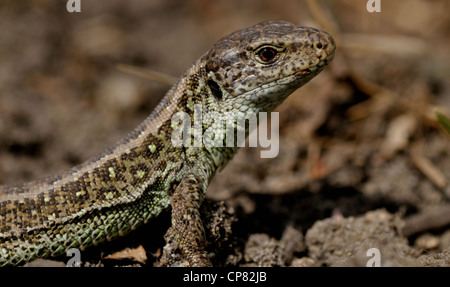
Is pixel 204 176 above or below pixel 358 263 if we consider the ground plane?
above

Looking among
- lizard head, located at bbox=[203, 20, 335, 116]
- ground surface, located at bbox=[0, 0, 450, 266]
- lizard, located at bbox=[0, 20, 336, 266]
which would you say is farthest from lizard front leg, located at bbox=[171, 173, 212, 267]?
lizard head, located at bbox=[203, 20, 335, 116]

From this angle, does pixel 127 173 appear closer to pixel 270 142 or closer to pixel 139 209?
pixel 139 209

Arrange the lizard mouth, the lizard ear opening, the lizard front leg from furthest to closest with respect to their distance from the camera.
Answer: the lizard ear opening < the lizard mouth < the lizard front leg

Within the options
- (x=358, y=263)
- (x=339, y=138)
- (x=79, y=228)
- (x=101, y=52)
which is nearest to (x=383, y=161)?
(x=339, y=138)

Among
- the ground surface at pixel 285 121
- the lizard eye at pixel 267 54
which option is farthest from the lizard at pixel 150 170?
the ground surface at pixel 285 121

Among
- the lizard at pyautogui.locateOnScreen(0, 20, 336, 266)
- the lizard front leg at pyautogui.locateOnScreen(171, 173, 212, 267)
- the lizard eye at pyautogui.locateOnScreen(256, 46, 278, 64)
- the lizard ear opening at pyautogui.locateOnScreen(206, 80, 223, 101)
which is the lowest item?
the lizard front leg at pyautogui.locateOnScreen(171, 173, 212, 267)

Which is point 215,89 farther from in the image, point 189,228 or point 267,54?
point 189,228

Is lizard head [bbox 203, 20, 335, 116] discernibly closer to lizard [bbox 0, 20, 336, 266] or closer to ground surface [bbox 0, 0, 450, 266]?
lizard [bbox 0, 20, 336, 266]

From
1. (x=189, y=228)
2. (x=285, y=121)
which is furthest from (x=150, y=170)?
(x=285, y=121)

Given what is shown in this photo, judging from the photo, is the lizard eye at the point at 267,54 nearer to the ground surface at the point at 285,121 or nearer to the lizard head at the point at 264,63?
the lizard head at the point at 264,63
